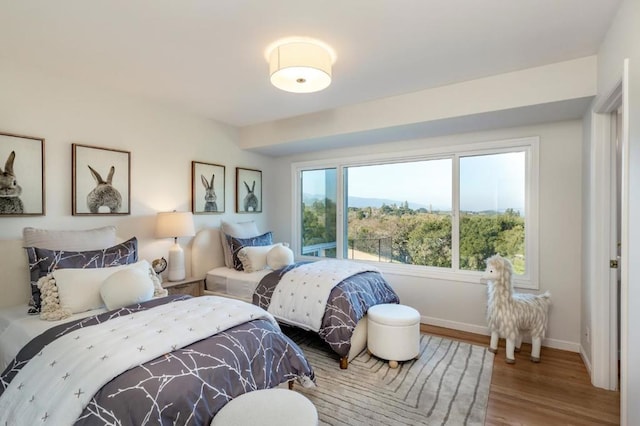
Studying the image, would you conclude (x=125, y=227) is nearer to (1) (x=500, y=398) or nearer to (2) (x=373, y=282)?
(2) (x=373, y=282)

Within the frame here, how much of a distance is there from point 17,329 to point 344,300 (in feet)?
7.12

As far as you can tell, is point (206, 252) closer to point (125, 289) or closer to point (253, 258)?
point (253, 258)

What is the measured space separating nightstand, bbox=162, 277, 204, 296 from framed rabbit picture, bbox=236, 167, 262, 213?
1186 mm

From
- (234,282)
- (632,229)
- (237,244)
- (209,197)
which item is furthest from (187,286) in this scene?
(632,229)

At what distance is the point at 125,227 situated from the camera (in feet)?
10.3

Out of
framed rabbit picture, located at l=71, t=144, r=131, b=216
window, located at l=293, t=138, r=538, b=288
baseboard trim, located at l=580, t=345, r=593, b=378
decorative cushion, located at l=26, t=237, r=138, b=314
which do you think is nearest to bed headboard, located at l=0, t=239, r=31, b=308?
decorative cushion, located at l=26, t=237, r=138, b=314

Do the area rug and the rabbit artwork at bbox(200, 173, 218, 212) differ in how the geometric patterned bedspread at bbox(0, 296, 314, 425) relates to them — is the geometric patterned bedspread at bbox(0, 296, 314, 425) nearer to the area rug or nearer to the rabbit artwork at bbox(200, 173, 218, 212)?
the area rug

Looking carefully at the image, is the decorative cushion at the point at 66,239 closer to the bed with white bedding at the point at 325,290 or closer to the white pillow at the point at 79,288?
the white pillow at the point at 79,288

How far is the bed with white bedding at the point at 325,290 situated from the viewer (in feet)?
8.66

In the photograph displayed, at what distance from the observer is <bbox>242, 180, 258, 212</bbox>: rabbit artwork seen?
443 cm

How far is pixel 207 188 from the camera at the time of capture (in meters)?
3.91

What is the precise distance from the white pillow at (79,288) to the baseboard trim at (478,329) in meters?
3.20

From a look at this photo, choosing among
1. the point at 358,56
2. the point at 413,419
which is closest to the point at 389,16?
the point at 358,56

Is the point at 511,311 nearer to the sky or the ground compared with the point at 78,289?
nearer to the ground
